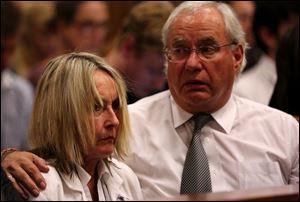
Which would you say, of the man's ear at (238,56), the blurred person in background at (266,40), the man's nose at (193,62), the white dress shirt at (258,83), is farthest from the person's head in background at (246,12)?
the man's nose at (193,62)

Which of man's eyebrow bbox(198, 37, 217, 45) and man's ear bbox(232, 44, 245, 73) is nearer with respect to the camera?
man's eyebrow bbox(198, 37, 217, 45)

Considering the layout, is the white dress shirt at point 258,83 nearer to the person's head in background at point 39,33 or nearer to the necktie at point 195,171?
the necktie at point 195,171

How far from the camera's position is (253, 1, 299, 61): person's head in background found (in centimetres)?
466

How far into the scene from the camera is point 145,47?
4.25 meters

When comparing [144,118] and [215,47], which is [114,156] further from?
[215,47]

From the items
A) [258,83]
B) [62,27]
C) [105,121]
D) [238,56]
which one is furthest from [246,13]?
[105,121]

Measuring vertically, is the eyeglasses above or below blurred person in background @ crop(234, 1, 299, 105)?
above

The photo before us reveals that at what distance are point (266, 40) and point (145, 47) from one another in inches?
34.6

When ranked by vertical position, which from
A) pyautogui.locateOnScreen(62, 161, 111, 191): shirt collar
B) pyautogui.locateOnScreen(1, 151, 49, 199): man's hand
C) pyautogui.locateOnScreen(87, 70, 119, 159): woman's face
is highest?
pyautogui.locateOnScreen(87, 70, 119, 159): woman's face

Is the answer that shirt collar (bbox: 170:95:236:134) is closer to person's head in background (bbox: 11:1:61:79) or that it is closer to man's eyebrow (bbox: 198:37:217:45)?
man's eyebrow (bbox: 198:37:217:45)

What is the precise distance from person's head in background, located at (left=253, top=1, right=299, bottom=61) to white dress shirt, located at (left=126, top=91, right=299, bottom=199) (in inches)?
54.3

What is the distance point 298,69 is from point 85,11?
2.25m

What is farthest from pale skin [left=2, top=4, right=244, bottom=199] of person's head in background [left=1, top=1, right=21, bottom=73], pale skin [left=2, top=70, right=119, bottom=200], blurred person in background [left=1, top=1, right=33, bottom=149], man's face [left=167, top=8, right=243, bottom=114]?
blurred person in background [left=1, top=1, right=33, bottom=149]

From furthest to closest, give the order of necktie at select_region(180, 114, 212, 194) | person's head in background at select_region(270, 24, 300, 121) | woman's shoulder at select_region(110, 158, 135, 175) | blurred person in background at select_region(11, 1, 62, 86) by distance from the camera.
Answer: blurred person in background at select_region(11, 1, 62, 86), person's head in background at select_region(270, 24, 300, 121), necktie at select_region(180, 114, 212, 194), woman's shoulder at select_region(110, 158, 135, 175)
